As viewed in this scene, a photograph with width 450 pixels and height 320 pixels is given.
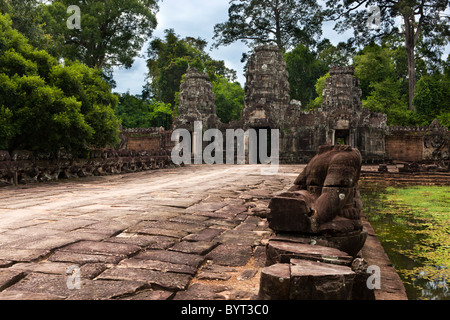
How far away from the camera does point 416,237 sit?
17.6ft

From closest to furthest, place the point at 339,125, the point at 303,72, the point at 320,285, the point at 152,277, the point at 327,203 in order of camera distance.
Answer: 1. the point at 320,285
2. the point at 152,277
3. the point at 327,203
4. the point at 339,125
5. the point at 303,72

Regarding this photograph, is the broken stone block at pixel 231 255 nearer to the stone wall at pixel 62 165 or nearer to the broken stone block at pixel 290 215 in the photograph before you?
the broken stone block at pixel 290 215

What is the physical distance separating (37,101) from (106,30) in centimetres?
2088

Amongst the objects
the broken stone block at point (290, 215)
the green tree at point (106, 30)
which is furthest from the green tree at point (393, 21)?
the broken stone block at point (290, 215)

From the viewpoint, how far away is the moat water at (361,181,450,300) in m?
3.63

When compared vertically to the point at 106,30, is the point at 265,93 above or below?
below

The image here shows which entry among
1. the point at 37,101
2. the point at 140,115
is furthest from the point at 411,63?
the point at 37,101

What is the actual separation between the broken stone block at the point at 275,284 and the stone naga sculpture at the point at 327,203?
3.02 feet

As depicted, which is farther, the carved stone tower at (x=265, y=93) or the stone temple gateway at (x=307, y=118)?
the carved stone tower at (x=265, y=93)

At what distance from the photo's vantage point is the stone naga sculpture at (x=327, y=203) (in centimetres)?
323

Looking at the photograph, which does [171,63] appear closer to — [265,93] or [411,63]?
[265,93]

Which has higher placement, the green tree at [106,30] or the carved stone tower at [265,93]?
the green tree at [106,30]

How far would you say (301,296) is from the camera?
2.19 metres
